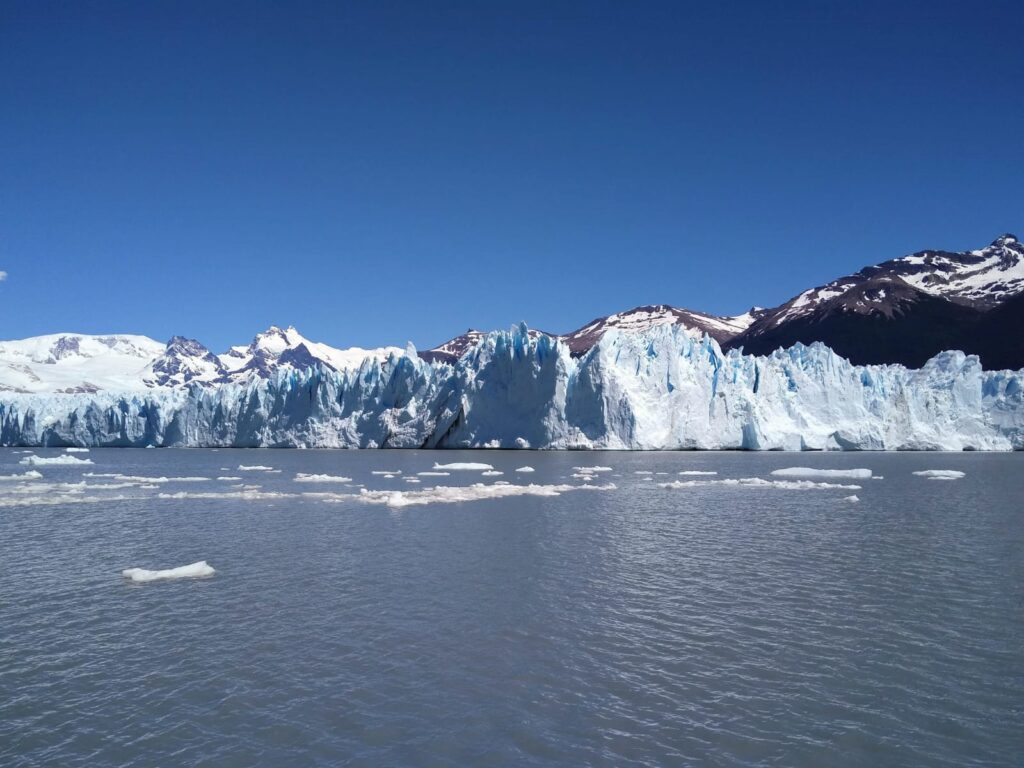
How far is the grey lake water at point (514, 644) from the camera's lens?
20.1ft

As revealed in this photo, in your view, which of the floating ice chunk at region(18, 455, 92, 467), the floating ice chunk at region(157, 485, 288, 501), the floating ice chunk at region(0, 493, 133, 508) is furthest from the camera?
the floating ice chunk at region(18, 455, 92, 467)

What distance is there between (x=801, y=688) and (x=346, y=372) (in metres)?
57.9

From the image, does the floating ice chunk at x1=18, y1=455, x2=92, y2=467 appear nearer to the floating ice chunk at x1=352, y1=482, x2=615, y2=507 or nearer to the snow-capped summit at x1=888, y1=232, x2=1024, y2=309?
the floating ice chunk at x1=352, y1=482, x2=615, y2=507

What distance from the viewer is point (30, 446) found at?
253 ft

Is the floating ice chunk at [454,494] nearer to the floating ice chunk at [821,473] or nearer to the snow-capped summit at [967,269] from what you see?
the floating ice chunk at [821,473]

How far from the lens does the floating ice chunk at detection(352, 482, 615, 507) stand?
2223cm

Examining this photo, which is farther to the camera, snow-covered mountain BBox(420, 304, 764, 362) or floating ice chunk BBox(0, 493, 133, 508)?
snow-covered mountain BBox(420, 304, 764, 362)

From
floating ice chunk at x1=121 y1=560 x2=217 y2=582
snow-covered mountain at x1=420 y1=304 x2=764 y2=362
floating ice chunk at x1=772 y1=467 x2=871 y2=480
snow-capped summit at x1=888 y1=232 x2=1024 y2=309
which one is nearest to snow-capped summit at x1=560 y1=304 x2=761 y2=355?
snow-covered mountain at x1=420 y1=304 x2=764 y2=362

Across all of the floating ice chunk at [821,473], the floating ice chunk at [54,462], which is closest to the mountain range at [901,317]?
the floating ice chunk at [54,462]

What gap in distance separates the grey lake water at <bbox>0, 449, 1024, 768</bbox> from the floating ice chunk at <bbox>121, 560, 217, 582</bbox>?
32cm

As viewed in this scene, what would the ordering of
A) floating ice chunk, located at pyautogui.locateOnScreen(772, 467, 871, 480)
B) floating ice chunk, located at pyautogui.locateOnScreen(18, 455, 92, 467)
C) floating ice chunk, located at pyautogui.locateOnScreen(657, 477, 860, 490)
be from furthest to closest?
floating ice chunk, located at pyautogui.locateOnScreen(18, 455, 92, 467) < floating ice chunk, located at pyautogui.locateOnScreen(772, 467, 871, 480) < floating ice chunk, located at pyautogui.locateOnScreen(657, 477, 860, 490)

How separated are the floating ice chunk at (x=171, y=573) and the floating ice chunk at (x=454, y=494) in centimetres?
930

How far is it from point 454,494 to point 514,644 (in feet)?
51.5

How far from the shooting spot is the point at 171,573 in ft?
39.1
